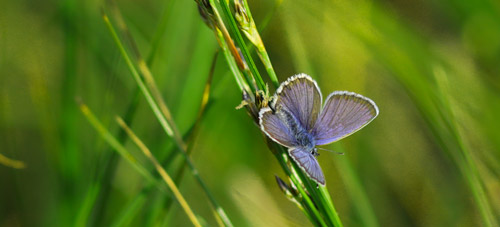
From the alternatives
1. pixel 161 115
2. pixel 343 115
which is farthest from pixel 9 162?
pixel 343 115

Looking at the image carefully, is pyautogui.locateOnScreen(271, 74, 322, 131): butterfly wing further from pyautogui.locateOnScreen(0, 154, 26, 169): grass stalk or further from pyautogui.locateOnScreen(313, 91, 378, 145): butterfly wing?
pyautogui.locateOnScreen(0, 154, 26, 169): grass stalk

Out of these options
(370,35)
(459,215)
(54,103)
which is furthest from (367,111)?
(54,103)

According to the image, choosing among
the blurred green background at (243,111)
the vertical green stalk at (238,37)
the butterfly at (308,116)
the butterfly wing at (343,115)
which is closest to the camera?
the vertical green stalk at (238,37)

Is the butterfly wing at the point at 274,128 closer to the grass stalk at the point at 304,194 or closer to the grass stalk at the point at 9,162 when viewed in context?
the grass stalk at the point at 304,194

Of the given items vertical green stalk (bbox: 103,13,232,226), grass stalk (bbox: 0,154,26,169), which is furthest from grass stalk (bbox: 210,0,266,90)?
grass stalk (bbox: 0,154,26,169)

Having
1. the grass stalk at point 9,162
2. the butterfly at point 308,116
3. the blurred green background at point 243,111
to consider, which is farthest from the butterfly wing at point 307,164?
the grass stalk at point 9,162
